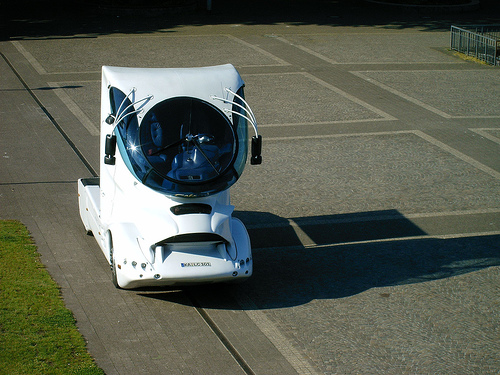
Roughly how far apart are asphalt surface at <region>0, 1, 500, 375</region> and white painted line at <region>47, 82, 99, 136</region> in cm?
6

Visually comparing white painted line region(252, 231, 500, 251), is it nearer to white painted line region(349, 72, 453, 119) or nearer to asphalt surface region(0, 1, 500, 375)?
asphalt surface region(0, 1, 500, 375)

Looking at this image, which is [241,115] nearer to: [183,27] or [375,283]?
[375,283]

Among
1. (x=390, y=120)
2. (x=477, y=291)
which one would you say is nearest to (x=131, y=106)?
(x=477, y=291)

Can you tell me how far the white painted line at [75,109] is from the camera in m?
13.0

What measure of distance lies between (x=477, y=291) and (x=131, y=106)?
4.09 m

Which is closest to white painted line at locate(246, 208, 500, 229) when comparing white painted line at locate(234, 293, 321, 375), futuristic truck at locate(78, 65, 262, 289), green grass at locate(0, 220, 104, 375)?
futuristic truck at locate(78, 65, 262, 289)

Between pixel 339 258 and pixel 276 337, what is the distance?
78.2 inches

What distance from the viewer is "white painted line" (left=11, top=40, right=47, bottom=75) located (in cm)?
1736

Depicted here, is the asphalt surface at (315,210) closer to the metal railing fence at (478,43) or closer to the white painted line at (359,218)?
the white painted line at (359,218)

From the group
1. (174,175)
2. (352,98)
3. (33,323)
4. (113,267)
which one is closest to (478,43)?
(352,98)

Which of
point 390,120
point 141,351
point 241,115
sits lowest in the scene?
point 141,351

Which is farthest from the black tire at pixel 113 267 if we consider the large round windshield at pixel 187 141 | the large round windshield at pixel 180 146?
the large round windshield at pixel 187 141

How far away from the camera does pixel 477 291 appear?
745 centimetres

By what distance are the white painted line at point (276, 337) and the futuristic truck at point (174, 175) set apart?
0.38m
